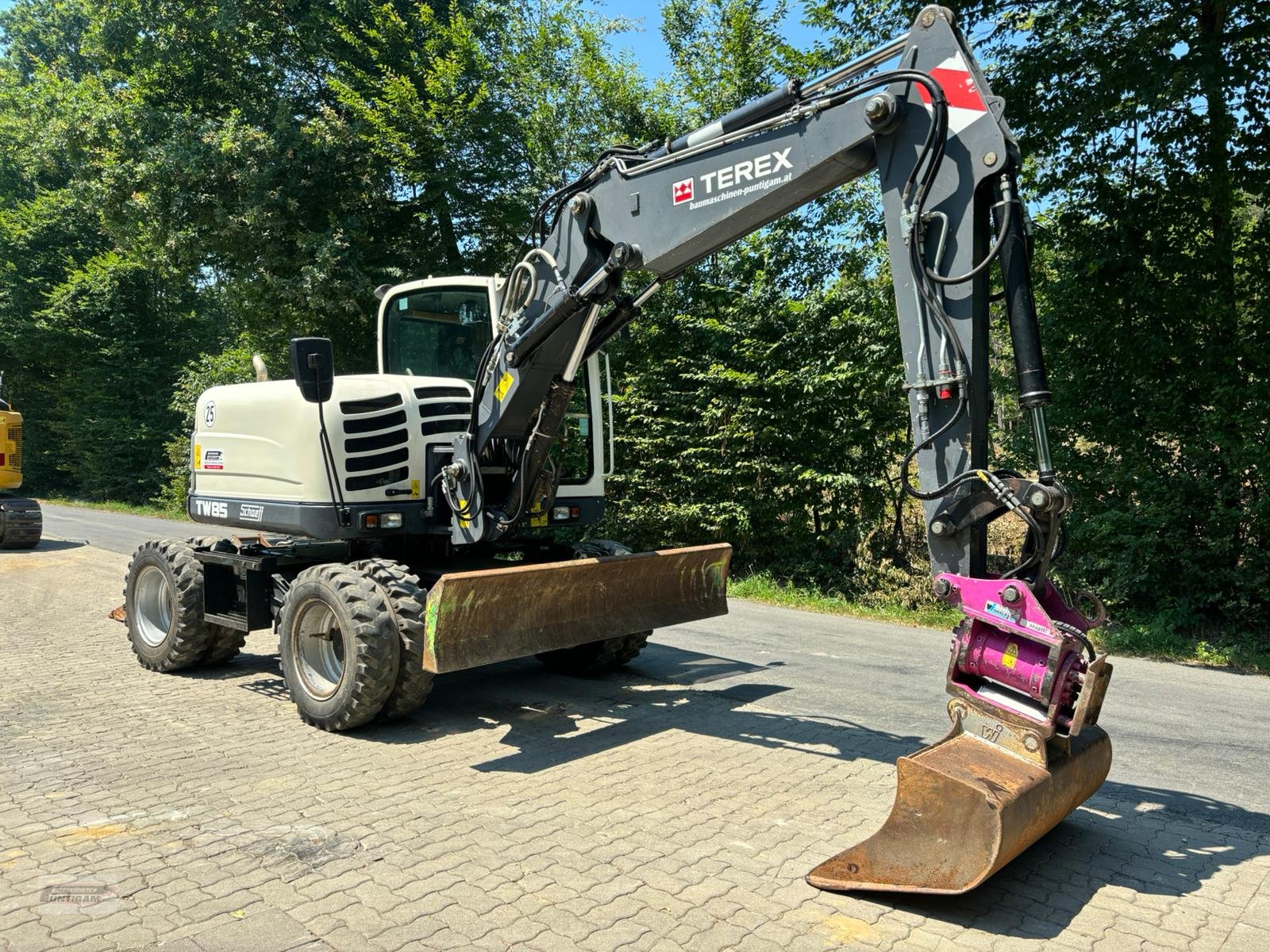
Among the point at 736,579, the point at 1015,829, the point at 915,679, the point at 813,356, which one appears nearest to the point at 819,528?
the point at 736,579

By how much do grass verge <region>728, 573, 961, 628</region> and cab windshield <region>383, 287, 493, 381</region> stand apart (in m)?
5.79

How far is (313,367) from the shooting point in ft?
20.0

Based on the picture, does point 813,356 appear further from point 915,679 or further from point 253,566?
point 253,566

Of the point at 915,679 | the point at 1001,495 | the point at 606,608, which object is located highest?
the point at 1001,495

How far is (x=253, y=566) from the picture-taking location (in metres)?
7.09

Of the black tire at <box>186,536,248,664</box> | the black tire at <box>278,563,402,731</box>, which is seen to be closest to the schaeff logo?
the black tire at <box>278,563,402,731</box>

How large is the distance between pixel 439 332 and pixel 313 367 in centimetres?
150

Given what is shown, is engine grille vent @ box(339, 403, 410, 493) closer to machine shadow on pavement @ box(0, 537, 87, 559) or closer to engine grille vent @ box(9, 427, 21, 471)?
machine shadow on pavement @ box(0, 537, 87, 559)

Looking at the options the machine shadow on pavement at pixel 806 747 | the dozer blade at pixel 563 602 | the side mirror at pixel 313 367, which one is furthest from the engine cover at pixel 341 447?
the machine shadow on pavement at pixel 806 747

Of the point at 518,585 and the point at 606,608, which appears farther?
the point at 606,608

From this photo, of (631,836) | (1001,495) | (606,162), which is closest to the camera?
(1001,495)

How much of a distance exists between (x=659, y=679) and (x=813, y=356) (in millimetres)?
6688

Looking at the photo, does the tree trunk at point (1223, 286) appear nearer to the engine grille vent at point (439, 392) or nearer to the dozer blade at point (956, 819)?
the dozer blade at point (956, 819)
